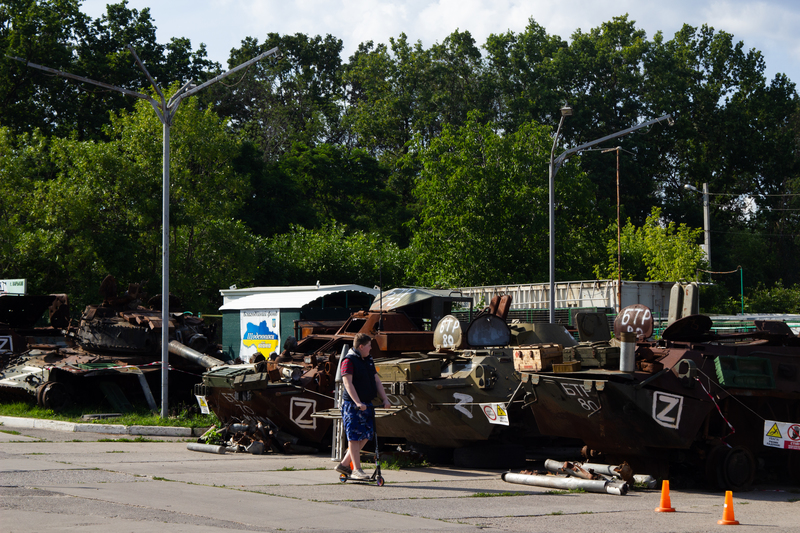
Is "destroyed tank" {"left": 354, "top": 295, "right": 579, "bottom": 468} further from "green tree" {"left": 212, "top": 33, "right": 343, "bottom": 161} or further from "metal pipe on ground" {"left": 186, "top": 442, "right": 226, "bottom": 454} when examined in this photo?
"green tree" {"left": 212, "top": 33, "right": 343, "bottom": 161}

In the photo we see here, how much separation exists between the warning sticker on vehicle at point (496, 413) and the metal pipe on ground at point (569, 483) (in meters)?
0.71

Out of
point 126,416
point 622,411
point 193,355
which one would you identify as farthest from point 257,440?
point 622,411

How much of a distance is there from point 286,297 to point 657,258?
25192 millimetres

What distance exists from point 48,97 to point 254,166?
11.0m

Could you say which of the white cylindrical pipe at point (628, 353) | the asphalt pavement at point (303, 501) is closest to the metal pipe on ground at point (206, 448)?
the asphalt pavement at point (303, 501)

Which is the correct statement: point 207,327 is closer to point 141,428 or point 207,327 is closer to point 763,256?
point 141,428

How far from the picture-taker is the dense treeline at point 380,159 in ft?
113

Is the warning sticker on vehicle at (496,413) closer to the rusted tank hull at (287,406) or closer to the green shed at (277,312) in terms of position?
the rusted tank hull at (287,406)

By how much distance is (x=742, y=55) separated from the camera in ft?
210

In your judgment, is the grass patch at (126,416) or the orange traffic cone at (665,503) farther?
the grass patch at (126,416)

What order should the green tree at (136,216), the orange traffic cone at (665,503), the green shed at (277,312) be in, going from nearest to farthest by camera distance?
the orange traffic cone at (665,503)
the green shed at (277,312)
the green tree at (136,216)

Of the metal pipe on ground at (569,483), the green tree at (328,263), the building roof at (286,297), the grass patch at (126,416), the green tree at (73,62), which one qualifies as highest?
the green tree at (73,62)

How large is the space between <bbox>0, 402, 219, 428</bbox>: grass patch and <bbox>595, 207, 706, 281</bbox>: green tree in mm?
27598

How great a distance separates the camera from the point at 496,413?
12.0 metres
